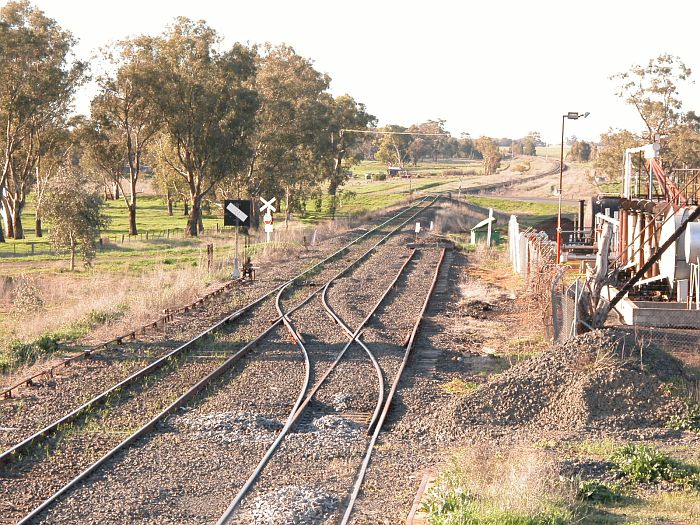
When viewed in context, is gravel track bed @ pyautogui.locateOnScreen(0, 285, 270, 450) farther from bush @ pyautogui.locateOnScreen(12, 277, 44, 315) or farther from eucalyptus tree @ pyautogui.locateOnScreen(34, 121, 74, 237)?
eucalyptus tree @ pyautogui.locateOnScreen(34, 121, 74, 237)

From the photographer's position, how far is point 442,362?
55.6 ft

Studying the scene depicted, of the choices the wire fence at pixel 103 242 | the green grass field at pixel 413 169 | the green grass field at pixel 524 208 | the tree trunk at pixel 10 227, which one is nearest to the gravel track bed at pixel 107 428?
the wire fence at pixel 103 242

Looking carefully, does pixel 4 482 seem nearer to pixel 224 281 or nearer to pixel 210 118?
pixel 224 281

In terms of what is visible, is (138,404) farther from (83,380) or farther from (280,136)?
(280,136)

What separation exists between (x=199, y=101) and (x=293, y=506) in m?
51.6

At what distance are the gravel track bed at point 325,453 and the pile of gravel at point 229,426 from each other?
41cm

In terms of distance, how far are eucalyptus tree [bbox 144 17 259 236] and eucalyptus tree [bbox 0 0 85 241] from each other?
205 inches

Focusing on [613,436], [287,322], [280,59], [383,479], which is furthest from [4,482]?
[280,59]

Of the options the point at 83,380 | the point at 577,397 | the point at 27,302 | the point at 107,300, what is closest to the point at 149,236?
the point at 27,302

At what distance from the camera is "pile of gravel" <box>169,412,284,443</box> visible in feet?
38.9

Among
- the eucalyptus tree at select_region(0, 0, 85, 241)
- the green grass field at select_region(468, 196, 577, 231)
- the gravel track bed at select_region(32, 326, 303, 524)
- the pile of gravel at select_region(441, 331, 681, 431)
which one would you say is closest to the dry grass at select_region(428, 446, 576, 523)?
the pile of gravel at select_region(441, 331, 681, 431)

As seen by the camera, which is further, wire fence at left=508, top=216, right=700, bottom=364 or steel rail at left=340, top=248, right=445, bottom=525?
wire fence at left=508, top=216, right=700, bottom=364

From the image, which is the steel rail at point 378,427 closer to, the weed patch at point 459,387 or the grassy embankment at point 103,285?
the weed patch at point 459,387

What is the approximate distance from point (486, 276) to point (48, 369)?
741 inches
